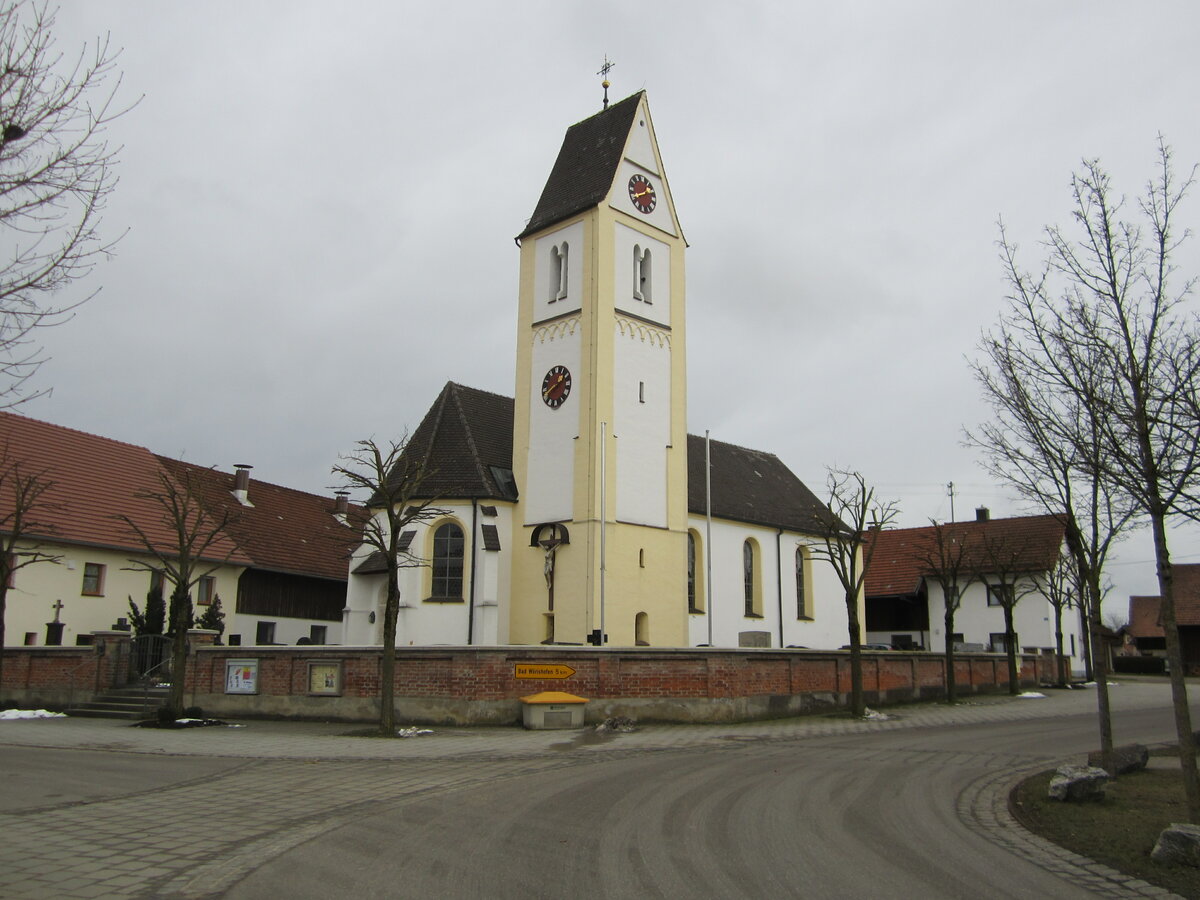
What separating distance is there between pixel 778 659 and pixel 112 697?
17540 mm

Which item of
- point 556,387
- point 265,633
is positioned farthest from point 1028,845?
point 265,633

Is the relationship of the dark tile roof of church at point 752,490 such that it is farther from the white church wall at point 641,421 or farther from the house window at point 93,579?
the house window at point 93,579

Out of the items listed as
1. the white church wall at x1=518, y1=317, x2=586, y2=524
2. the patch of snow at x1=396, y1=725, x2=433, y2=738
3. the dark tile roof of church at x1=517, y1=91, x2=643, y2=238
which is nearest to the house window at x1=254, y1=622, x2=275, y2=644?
the white church wall at x1=518, y1=317, x2=586, y2=524

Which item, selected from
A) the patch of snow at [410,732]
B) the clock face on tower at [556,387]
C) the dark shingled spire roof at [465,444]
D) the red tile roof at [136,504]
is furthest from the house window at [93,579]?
the patch of snow at [410,732]

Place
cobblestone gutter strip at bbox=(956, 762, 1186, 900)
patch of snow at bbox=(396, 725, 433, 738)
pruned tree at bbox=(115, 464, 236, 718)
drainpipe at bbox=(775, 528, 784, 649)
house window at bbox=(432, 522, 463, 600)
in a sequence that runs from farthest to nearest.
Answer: drainpipe at bbox=(775, 528, 784, 649) → house window at bbox=(432, 522, 463, 600) → pruned tree at bbox=(115, 464, 236, 718) → patch of snow at bbox=(396, 725, 433, 738) → cobblestone gutter strip at bbox=(956, 762, 1186, 900)

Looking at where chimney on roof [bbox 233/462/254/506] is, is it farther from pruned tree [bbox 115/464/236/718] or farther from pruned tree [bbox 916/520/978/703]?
pruned tree [bbox 916/520/978/703]

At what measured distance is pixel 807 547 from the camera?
131 ft

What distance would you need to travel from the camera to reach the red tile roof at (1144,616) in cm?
6769

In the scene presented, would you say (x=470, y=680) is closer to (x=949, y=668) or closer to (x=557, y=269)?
(x=949, y=668)

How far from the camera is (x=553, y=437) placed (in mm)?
32250

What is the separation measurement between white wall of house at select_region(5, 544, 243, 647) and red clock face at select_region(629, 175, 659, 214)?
21.5 m

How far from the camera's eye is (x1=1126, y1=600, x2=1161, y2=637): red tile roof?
67688 millimetres

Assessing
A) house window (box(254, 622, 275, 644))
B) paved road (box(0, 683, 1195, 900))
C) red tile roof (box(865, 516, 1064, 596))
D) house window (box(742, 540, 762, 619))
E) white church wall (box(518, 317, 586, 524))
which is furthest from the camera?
red tile roof (box(865, 516, 1064, 596))

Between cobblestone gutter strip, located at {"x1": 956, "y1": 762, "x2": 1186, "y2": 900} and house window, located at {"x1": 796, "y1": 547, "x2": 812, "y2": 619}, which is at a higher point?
house window, located at {"x1": 796, "y1": 547, "x2": 812, "y2": 619}
